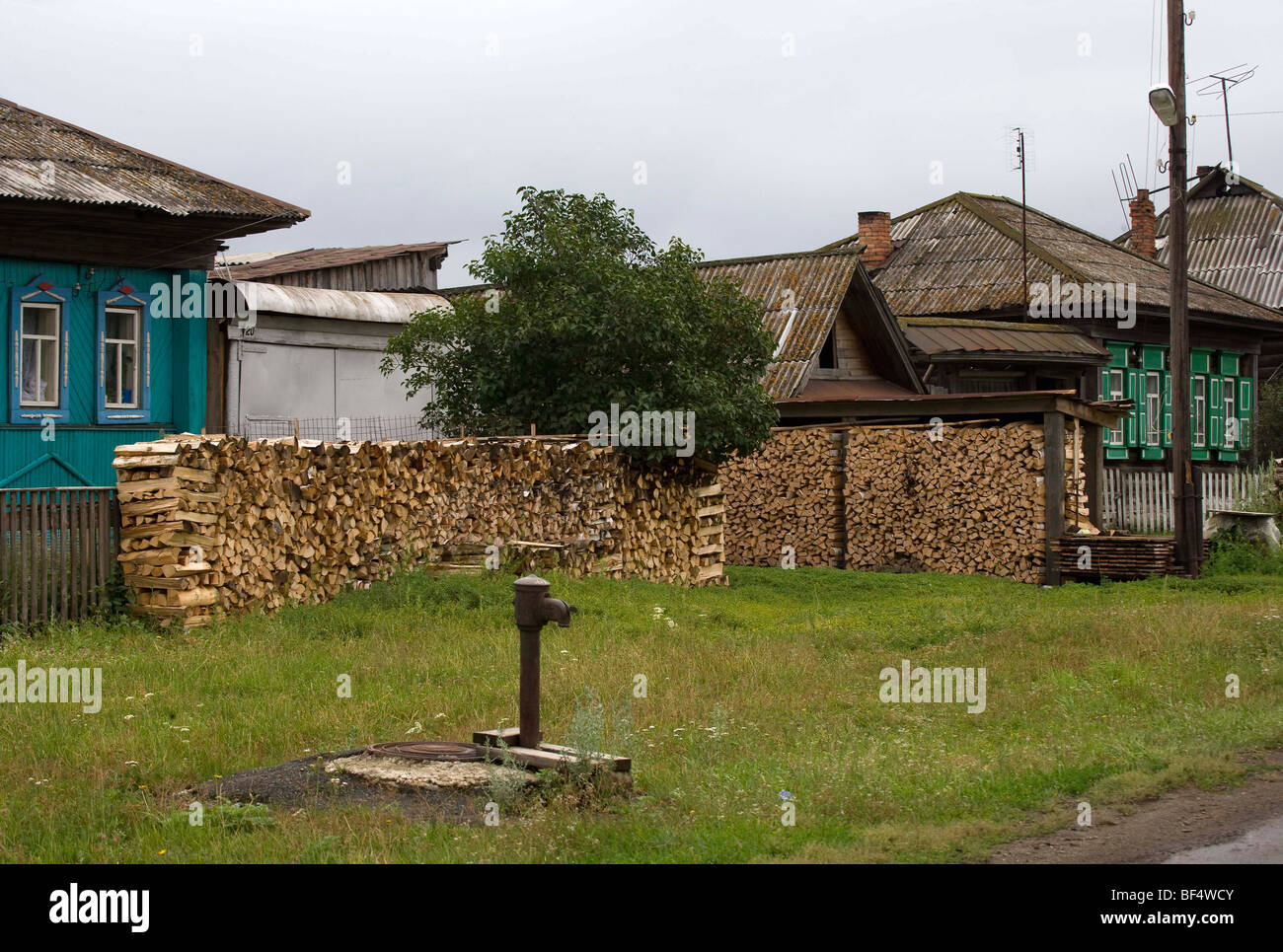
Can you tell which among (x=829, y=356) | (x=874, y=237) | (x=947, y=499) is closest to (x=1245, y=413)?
(x=874, y=237)

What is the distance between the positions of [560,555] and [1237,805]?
9.30 m

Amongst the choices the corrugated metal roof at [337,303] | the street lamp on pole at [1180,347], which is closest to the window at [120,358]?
the corrugated metal roof at [337,303]

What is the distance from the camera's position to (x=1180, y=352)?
1769cm

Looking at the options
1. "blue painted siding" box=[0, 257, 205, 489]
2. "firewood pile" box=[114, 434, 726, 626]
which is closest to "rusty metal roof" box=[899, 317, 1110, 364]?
"firewood pile" box=[114, 434, 726, 626]

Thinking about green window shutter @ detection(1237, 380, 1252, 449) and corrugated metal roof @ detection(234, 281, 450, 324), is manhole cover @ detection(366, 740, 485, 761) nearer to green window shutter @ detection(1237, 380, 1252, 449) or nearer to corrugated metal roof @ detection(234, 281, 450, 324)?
corrugated metal roof @ detection(234, 281, 450, 324)

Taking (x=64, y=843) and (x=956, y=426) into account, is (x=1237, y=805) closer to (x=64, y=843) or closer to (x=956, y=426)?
(x=64, y=843)

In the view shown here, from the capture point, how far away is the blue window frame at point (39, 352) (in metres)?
15.9

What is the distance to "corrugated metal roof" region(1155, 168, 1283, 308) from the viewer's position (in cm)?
3903

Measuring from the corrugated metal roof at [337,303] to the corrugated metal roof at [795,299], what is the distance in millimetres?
5293

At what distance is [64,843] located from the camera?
19.8 feet

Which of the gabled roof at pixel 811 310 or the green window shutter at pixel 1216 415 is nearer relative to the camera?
the gabled roof at pixel 811 310

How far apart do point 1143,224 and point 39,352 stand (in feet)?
102

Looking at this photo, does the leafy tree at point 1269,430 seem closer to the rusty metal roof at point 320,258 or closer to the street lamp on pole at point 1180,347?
the street lamp on pole at point 1180,347
